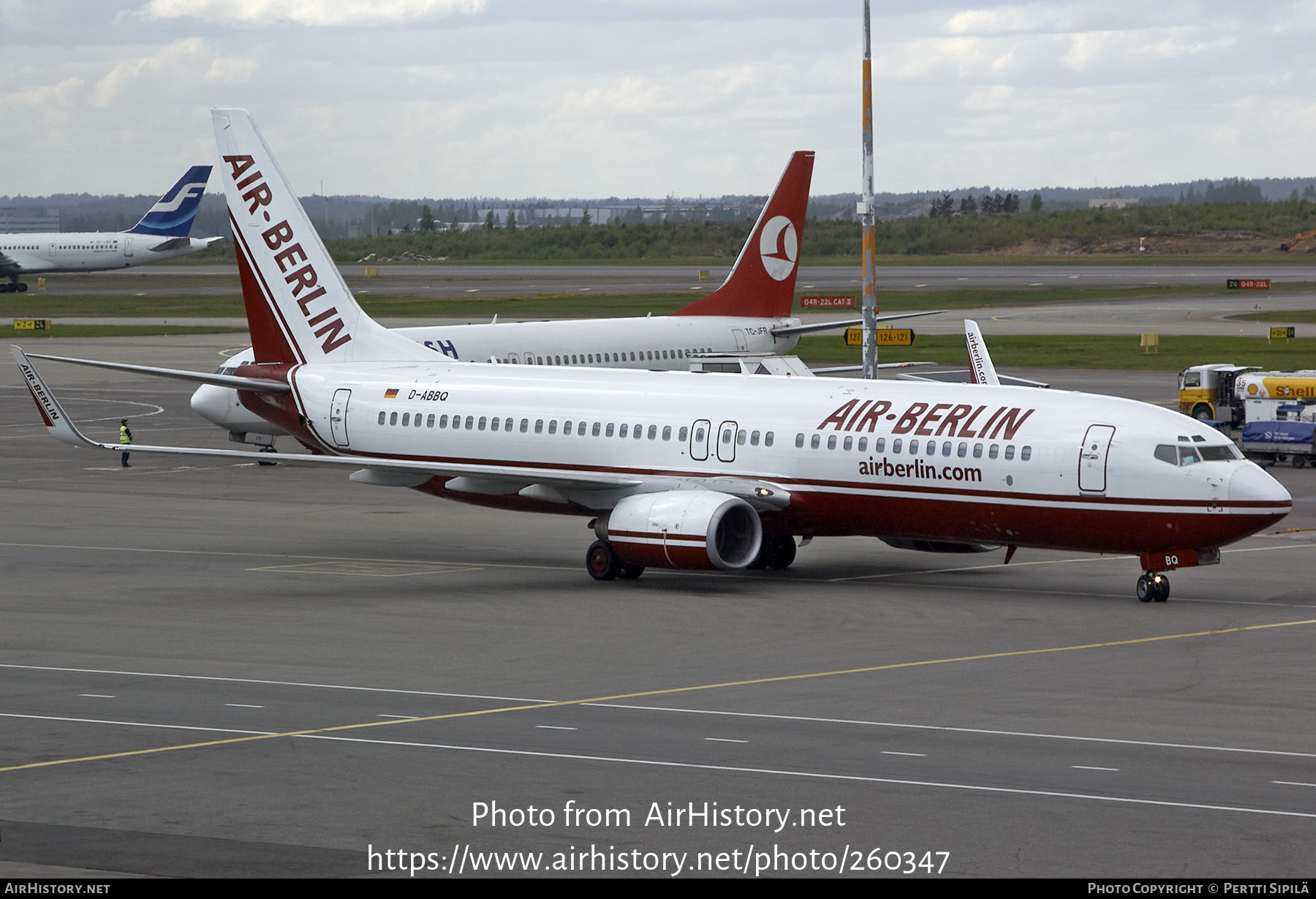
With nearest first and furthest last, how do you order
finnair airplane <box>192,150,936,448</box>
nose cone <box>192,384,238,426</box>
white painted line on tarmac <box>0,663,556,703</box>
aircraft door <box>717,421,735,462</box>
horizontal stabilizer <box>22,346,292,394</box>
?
Answer: white painted line on tarmac <box>0,663,556,703</box> < aircraft door <box>717,421,735,462</box> < horizontal stabilizer <box>22,346,292,394</box> < nose cone <box>192,384,238,426</box> < finnair airplane <box>192,150,936,448</box>

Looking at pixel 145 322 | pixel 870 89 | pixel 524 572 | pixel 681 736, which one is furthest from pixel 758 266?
pixel 145 322

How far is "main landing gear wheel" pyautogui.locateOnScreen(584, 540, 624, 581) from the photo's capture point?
34312mm

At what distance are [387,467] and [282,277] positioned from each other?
336 inches

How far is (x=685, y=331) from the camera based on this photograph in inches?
2301

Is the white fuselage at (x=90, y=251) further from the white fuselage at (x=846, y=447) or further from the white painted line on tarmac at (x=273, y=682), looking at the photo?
the white painted line on tarmac at (x=273, y=682)

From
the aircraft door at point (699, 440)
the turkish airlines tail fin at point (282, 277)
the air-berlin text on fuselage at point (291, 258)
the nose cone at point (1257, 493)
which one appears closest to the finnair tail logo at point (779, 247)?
the turkish airlines tail fin at point (282, 277)

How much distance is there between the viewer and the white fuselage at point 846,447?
3117 cm

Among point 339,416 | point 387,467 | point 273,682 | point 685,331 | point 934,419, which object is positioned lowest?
point 273,682

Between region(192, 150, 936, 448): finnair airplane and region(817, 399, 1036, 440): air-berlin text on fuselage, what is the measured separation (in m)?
20.1

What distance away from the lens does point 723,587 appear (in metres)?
34.0

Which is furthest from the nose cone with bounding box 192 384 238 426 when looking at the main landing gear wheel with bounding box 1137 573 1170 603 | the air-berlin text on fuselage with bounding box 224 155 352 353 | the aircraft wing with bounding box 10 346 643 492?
the main landing gear wheel with bounding box 1137 573 1170 603

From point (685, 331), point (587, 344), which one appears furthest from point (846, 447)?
point (685, 331)

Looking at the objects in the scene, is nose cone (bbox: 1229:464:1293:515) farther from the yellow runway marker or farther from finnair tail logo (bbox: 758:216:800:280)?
finnair tail logo (bbox: 758:216:800:280)

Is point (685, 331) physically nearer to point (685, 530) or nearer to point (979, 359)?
point (979, 359)
